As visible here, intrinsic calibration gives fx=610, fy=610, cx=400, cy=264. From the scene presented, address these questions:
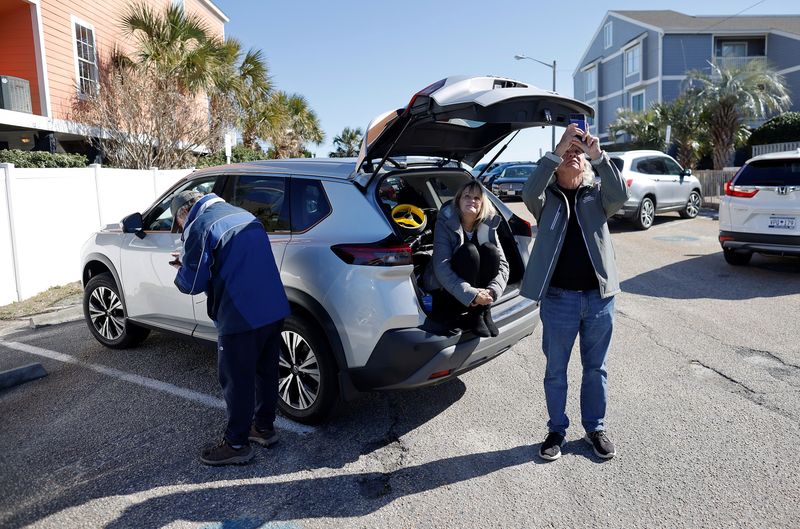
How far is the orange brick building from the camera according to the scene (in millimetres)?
13387

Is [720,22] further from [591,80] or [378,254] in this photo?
[378,254]

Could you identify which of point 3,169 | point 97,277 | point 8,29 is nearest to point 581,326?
point 97,277

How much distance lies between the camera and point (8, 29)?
14.1 metres

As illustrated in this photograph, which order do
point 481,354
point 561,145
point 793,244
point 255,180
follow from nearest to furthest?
point 561,145 < point 481,354 < point 255,180 < point 793,244

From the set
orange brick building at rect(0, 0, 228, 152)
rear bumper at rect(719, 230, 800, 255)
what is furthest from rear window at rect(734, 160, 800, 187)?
orange brick building at rect(0, 0, 228, 152)

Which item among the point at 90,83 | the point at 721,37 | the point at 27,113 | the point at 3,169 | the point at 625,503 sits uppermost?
the point at 721,37

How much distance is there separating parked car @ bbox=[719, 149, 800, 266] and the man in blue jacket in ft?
23.9

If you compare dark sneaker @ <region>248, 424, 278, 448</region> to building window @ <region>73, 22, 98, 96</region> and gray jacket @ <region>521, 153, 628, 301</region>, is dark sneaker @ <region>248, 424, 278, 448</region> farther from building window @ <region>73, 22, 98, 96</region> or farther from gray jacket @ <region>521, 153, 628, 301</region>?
building window @ <region>73, 22, 98, 96</region>

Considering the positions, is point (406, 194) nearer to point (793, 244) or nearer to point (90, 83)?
point (793, 244)

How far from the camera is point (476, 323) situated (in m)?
3.96

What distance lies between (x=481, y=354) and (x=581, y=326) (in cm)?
66

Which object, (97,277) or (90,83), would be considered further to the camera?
(90,83)

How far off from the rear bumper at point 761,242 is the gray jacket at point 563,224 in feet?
19.4

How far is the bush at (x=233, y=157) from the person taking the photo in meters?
18.4
